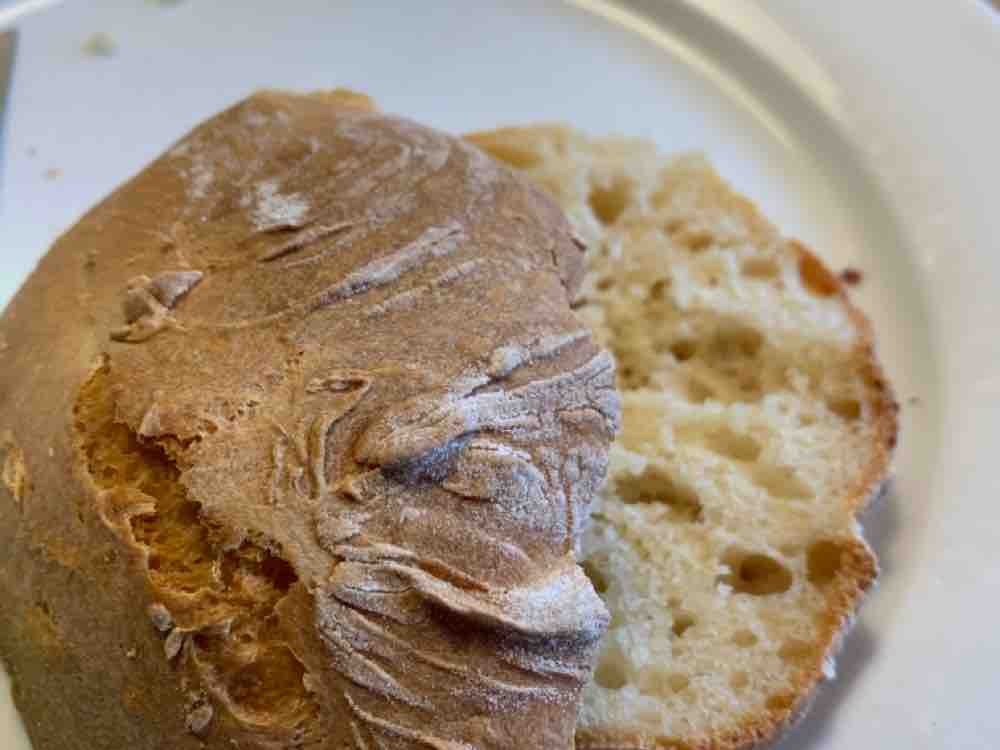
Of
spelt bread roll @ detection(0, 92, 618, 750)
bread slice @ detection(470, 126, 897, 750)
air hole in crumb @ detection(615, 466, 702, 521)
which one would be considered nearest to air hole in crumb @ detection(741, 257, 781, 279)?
bread slice @ detection(470, 126, 897, 750)

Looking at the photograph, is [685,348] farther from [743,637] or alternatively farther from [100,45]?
[100,45]

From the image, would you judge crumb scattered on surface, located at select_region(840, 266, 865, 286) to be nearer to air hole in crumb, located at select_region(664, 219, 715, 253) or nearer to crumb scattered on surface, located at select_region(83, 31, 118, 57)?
air hole in crumb, located at select_region(664, 219, 715, 253)

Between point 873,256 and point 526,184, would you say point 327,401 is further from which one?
point 873,256

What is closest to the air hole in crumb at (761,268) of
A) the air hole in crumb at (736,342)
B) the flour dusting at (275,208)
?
the air hole in crumb at (736,342)

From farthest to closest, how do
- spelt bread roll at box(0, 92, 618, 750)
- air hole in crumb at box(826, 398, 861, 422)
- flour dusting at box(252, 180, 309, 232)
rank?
1. air hole in crumb at box(826, 398, 861, 422)
2. flour dusting at box(252, 180, 309, 232)
3. spelt bread roll at box(0, 92, 618, 750)

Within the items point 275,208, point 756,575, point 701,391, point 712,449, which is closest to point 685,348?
point 701,391

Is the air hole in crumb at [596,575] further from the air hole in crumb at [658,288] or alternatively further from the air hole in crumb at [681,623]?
the air hole in crumb at [658,288]
